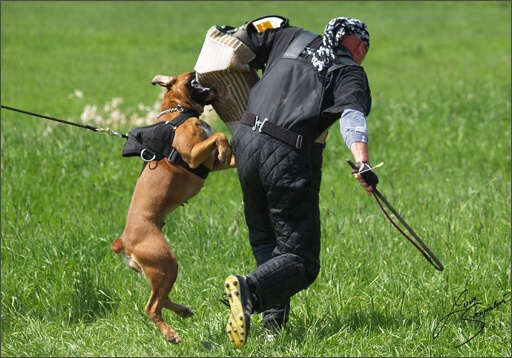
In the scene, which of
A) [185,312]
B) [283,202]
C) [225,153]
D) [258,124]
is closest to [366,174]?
[283,202]

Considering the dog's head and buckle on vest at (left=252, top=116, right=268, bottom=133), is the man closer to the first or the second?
buckle on vest at (left=252, top=116, right=268, bottom=133)

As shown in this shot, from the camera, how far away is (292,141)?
4.21 metres

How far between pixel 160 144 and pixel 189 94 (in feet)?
1.21

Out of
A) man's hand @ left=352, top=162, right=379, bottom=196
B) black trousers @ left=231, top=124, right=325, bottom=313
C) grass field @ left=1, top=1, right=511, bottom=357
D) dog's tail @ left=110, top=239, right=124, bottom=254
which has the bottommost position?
grass field @ left=1, top=1, right=511, bottom=357

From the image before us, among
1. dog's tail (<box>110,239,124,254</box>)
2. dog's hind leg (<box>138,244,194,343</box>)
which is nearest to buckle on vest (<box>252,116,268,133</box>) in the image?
dog's hind leg (<box>138,244,194,343</box>)

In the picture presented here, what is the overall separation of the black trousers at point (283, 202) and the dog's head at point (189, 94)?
421mm

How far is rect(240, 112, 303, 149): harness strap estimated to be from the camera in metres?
4.21

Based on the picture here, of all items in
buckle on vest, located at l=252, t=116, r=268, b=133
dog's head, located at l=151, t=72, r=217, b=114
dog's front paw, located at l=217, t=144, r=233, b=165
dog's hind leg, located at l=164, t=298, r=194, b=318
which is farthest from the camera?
dog's head, located at l=151, t=72, r=217, b=114

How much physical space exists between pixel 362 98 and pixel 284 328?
1.36m

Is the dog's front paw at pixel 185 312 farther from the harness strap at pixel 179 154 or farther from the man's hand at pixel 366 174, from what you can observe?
the man's hand at pixel 366 174

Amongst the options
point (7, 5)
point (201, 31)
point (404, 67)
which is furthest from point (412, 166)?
point (7, 5)

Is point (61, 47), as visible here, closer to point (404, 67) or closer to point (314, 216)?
point (404, 67)

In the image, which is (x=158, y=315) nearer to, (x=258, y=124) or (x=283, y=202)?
(x=283, y=202)

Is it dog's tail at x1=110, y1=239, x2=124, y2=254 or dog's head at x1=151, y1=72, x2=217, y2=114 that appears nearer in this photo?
dog's tail at x1=110, y1=239, x2=124, y2=254
